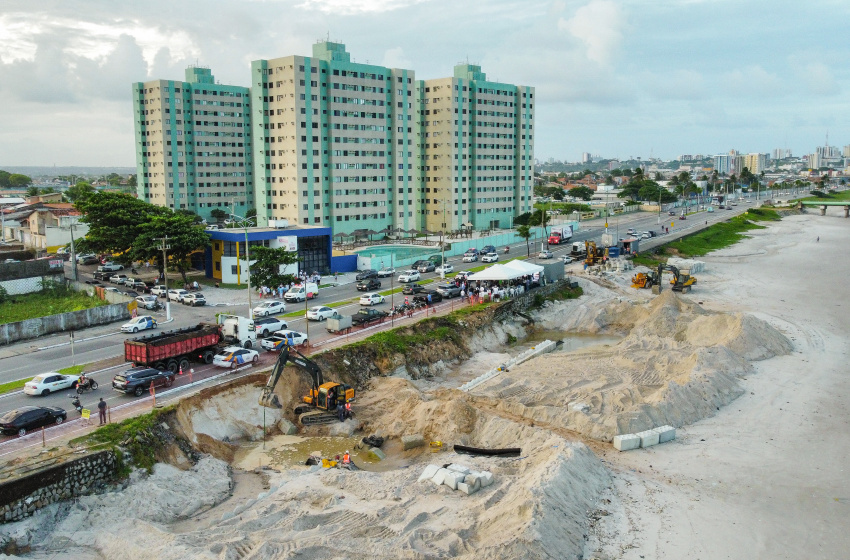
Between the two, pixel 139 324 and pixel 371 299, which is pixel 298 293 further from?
pixel 139 324

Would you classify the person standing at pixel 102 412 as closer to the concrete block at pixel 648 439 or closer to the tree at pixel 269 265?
the concrete block at pixel 648 439

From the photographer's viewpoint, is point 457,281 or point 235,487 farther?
point 457,281

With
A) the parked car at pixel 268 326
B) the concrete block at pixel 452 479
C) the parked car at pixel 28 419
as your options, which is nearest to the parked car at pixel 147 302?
the parked car at pixel 268 326

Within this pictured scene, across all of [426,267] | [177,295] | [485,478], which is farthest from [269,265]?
[485,478]

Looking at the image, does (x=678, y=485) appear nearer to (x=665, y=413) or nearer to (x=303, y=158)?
(x=665, y=413)

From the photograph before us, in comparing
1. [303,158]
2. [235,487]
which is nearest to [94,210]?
[303,158]

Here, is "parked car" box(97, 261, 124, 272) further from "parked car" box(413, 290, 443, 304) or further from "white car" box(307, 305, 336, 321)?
"parked car" box(413, 290, 443, 304)

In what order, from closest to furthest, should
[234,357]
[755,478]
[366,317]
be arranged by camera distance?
[755,478]
[234,357]
[366,317]
